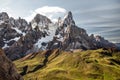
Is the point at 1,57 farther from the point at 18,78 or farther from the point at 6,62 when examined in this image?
the point at 18,78

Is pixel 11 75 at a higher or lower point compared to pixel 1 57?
lower

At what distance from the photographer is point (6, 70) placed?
79.7 m

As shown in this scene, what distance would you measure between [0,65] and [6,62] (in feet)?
11.2

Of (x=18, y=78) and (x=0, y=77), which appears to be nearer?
(x=0, y=77)

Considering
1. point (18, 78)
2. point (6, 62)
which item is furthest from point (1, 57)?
point (18, 78)

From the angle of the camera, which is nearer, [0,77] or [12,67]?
[0,77]

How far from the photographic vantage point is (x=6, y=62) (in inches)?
3216

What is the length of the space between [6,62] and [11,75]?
4026mm

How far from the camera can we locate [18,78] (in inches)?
3280

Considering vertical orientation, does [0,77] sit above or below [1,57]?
below

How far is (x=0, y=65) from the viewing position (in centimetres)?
7850

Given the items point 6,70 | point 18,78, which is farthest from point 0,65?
point 18,78

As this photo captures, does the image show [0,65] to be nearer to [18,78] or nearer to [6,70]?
[6,70]

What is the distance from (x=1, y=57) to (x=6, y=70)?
391 cm
